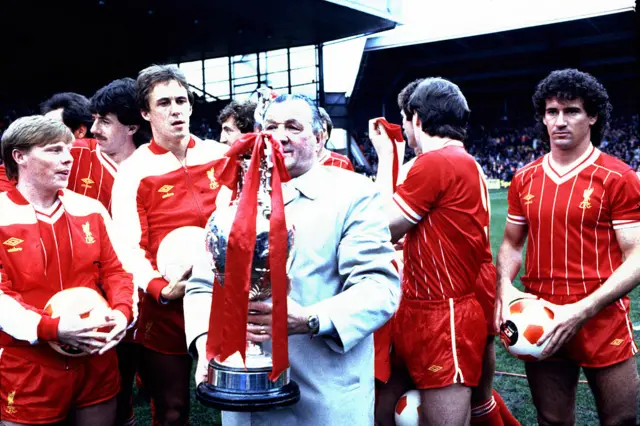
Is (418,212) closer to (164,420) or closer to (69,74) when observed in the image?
(164,420)

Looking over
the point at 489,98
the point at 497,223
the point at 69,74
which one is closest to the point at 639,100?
the point at 489,98

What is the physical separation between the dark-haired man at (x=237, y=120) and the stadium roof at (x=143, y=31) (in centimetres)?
1566

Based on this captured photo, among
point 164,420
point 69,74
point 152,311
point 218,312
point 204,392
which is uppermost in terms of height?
point 69,74

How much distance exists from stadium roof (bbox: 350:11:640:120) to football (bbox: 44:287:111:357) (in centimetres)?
2734

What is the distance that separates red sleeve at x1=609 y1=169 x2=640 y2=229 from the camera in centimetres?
289

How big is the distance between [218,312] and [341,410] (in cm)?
54

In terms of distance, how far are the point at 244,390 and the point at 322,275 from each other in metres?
0.47

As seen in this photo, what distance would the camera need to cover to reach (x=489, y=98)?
129ft

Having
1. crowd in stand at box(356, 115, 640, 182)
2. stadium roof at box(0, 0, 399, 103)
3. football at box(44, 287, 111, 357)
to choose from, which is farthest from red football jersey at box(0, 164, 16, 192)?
crowd in stand at box(356, 115, 640, 182)

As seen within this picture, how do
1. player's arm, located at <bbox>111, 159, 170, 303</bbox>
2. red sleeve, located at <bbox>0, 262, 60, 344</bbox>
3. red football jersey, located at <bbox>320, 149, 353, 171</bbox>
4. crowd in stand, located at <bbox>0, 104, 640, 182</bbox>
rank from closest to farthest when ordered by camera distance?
1. red sleeve, located at <bbox>0, 262, 60, 344</bbox>
2. player's arm, located at <bbox>111, 159, 170, 303</bbox>
3. red football jersey, located at <bbox>320, 149, 353, 171</bbox>
4. crowd in stand, located at <bbox>0, 104, 640, 182</bbox>

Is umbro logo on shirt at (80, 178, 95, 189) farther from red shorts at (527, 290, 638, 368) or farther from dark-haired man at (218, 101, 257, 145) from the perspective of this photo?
red shorts at (527, 290, 638, 368)

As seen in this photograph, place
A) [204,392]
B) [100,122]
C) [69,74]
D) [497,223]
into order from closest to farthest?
[204,392]
[100,122]
[497,223]
[69,74]

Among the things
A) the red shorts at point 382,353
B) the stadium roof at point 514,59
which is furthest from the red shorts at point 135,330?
the stadium roof at point 514,59

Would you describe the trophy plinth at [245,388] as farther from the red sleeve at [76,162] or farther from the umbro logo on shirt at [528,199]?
the red sleeve at [76,162]
